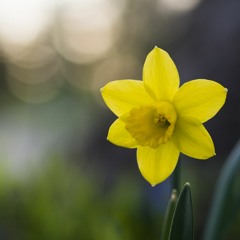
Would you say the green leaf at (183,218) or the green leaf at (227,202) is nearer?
the green leaf at (183,218)

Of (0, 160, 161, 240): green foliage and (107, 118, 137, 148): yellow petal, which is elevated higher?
(107, 118, 137, 148): yellow petal

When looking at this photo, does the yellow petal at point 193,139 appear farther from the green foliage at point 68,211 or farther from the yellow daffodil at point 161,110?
the green foliage at point 68,211

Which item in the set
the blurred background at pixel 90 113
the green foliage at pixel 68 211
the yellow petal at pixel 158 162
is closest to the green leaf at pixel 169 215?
the yellow petal at pixel 158 162

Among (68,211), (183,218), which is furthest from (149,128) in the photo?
(68,211)

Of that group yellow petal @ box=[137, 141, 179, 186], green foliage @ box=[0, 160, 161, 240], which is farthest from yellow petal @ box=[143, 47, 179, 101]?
green foliage @ box=[0, 160, 161, 240]

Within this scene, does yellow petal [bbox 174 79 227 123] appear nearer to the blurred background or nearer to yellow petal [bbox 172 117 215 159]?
yellow petal [bbox 172 117 215 159]

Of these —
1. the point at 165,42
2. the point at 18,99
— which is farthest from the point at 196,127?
the point at 18,99

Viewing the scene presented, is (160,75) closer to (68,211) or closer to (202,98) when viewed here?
(202,98)
